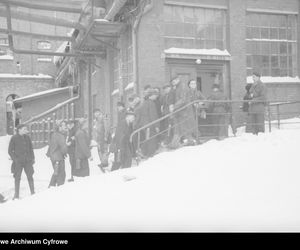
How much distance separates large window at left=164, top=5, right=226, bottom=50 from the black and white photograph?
33 millimetres

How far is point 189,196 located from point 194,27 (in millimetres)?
7287

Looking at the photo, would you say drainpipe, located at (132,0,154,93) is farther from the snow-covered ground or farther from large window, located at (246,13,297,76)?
the snow-covered ground

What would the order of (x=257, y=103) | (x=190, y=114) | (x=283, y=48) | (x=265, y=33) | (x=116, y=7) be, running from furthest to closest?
(x=283, y=48) → (x=265, y=33) → (x=116, y=7) → (x=257, y=103) → (x=190, y=114)

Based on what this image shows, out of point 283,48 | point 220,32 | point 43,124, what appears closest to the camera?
point 220,32

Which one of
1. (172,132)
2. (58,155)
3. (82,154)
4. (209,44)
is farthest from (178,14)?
(58,155)

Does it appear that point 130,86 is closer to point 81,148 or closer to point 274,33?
point 81,148

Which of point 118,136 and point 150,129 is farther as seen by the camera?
point 118,136

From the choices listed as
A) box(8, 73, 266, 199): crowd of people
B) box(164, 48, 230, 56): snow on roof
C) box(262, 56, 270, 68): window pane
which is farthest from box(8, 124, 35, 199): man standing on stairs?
box(262, 56, 270, 68): window pane

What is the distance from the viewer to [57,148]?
10.2 metres

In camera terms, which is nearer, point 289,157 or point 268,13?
point 289,157

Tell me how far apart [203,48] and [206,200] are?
24.1 ft

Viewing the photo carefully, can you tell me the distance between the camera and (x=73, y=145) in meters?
10.7
